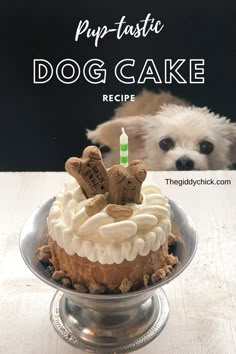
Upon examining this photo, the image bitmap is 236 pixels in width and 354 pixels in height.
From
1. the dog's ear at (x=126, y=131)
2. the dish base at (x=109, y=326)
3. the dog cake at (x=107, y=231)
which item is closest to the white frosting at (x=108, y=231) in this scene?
the dog cake at (x=107, y=231)

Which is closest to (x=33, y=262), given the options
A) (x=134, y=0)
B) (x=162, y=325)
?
(x=162, y=325)

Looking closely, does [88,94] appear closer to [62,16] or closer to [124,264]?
[62,16]

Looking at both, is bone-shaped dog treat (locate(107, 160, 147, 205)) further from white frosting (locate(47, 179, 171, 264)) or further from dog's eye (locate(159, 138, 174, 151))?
dog's eye (locate(159, 138, 174, 151))

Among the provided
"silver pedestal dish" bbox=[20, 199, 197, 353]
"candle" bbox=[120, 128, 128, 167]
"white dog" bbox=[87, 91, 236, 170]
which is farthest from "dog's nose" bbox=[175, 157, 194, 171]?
"silver pedestal dish" bbox=[20, 199, 197, 353]

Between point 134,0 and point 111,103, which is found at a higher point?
point 134,0

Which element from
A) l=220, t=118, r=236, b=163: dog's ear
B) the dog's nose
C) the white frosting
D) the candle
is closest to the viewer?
the white frosting

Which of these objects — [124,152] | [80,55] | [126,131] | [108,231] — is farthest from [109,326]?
[80,55]
